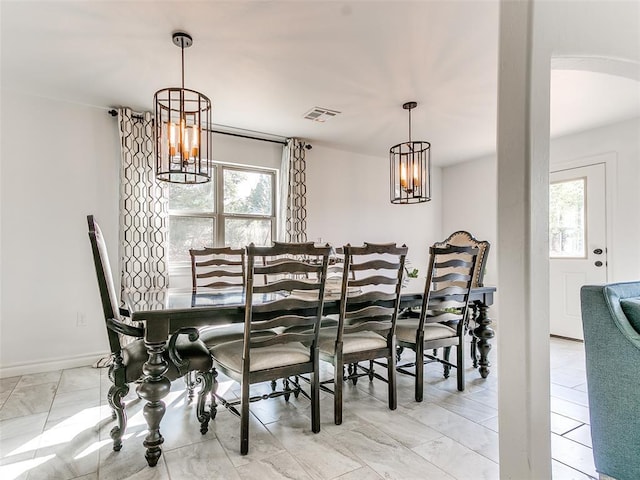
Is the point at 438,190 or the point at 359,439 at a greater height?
the point at 438,190

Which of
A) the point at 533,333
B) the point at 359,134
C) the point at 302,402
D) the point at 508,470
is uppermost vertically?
the point at 359,134

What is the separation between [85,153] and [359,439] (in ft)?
11.0

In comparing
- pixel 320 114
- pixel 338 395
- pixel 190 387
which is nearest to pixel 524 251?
pixel 338 395

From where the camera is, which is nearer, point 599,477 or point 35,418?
point 599,477

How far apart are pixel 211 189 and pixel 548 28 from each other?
3402 mm

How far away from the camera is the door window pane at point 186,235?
12.7 feet

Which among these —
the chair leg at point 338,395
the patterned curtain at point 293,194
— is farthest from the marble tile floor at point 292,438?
the patterned curtain at point 293,194

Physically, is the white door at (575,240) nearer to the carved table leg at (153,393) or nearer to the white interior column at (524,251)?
the white interior column at (524,251)

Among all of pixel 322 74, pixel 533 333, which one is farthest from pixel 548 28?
pixel 322 74

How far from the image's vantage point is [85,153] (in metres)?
3.39

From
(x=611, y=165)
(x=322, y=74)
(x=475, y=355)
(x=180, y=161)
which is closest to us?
(x=180, y=161)

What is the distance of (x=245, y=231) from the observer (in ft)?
14.1

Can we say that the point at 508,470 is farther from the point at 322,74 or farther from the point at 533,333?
the point at 322,74

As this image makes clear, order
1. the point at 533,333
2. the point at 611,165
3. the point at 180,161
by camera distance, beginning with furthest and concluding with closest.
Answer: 1. the point at 611,165
2. the point at 180,161
3. the point at 533,333
